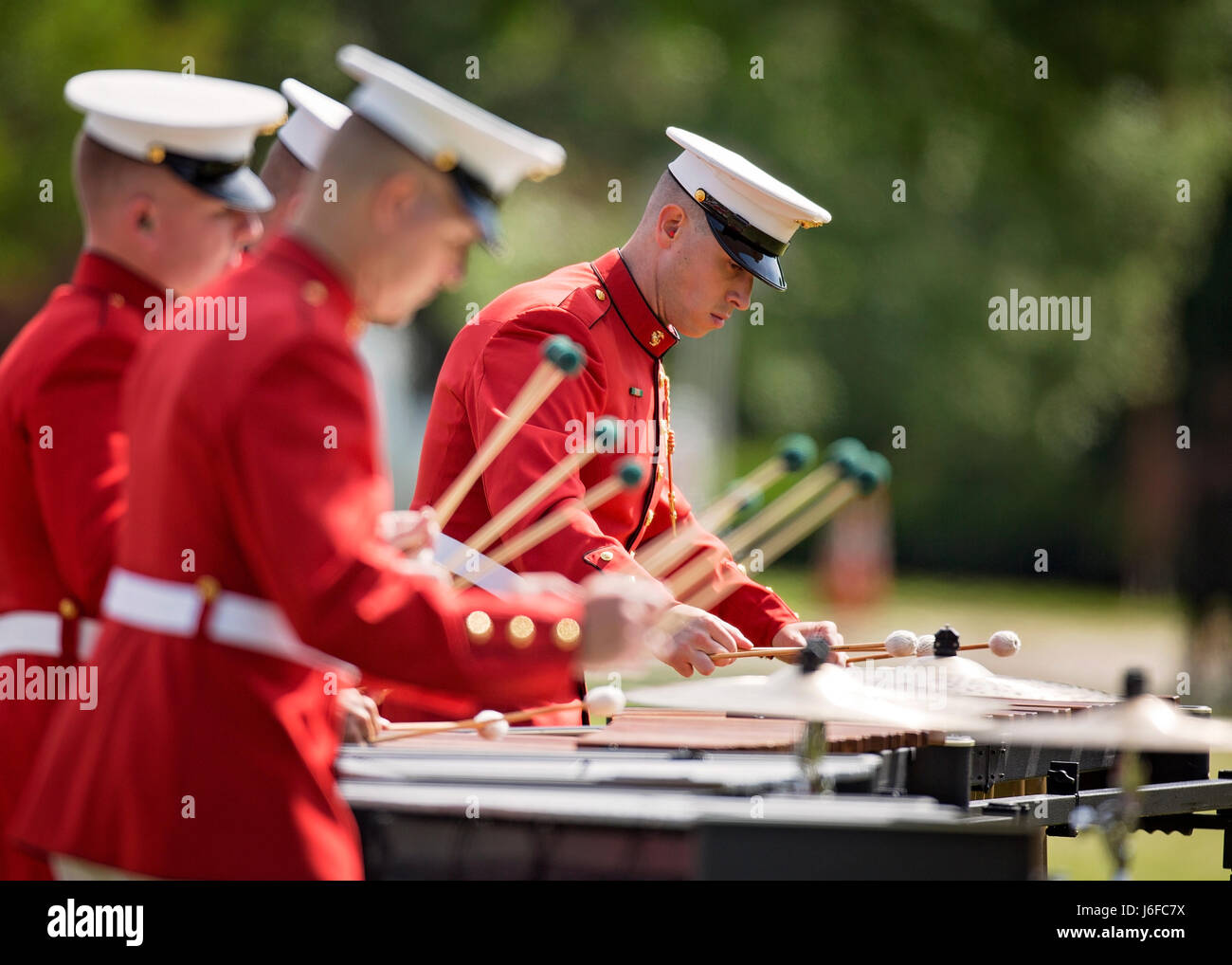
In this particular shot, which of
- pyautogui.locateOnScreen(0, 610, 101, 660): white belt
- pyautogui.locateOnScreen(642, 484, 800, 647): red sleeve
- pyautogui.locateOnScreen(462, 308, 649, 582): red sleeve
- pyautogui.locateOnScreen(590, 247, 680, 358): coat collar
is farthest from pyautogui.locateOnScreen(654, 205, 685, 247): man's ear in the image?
pyautogui.locateOnScreen(0, 610, 101, 660): white belt

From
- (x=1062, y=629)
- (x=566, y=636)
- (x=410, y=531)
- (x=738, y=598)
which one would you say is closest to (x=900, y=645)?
(x=738, y=598)

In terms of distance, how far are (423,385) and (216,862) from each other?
17.2m

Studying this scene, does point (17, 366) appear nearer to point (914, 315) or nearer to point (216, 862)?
point (216, 862)

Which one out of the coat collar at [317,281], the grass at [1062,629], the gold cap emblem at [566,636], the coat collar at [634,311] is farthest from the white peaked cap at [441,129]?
the grass at [1062,629]

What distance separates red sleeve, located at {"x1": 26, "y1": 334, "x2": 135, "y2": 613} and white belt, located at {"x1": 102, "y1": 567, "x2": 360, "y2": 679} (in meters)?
0.30

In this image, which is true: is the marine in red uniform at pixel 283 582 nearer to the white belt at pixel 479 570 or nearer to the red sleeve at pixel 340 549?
the red sleeve at pixel 340 549

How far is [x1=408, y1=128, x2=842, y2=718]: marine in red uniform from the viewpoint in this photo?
161 inches

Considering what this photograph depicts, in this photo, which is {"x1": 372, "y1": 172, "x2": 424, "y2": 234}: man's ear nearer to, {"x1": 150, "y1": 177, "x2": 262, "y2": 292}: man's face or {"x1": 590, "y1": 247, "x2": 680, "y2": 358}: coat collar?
{"x1": 150, "y1": 177, "x2": 262, "y2": 292}: man's face

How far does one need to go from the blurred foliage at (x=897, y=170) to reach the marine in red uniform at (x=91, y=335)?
44.4 feet

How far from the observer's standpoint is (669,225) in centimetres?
458

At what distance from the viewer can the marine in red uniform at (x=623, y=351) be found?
→ 4.10m

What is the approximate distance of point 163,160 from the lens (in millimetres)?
2887

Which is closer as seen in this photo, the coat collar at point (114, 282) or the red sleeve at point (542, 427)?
the coat collar at point (114, 282)
